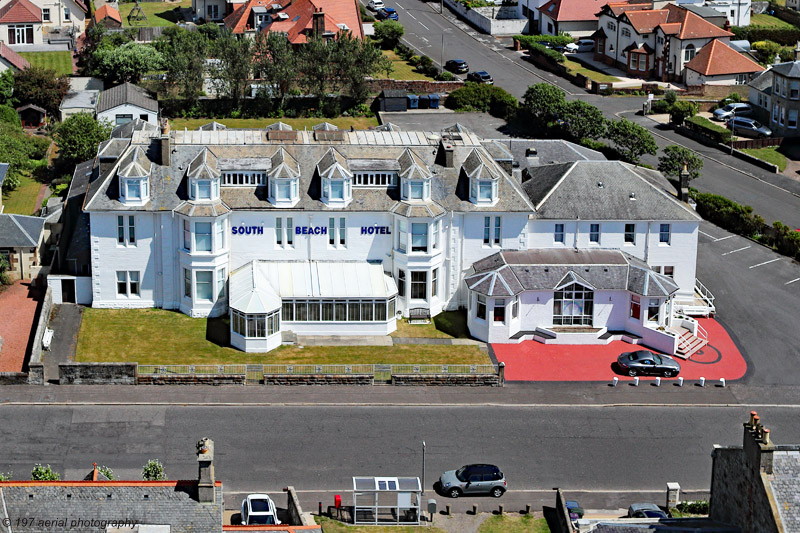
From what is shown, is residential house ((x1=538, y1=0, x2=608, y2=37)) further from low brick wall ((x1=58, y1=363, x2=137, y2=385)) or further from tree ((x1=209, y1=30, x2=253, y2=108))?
low brick wall ((x1=58, y1=363, x2=137, y2=385))

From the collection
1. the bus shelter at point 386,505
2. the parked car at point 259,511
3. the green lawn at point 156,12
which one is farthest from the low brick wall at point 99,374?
the green lawn at point 156,12

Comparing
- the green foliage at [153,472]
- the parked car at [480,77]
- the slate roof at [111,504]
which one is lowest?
the green foliage at [153,472]

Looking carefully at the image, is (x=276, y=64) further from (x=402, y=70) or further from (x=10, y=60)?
(x=10, y=60)

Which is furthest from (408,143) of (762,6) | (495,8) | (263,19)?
(762,6)

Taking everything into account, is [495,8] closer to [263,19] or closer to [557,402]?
[263,19]

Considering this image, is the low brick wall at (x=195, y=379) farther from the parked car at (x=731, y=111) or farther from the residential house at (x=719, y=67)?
the residential house at (x=719, y=67)

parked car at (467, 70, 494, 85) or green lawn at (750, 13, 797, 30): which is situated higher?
green lawn at (750, 13, 797, 30)

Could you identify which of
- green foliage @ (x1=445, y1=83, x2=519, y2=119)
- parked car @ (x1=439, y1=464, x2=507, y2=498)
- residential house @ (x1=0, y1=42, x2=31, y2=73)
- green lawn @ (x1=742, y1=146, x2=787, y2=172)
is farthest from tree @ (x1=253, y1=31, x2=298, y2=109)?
parked car @ (x1=439, y1=464, x2=507, y2=498)
